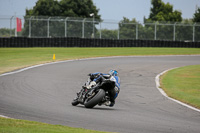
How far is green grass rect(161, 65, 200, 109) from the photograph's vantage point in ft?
38.7

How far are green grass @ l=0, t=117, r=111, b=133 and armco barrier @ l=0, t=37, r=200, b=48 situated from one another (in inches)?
1017

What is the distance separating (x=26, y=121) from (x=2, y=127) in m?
0.86

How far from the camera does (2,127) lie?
6445 millimetres

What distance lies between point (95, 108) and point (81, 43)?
2636 cm

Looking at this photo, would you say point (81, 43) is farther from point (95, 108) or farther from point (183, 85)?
point (95, 108)

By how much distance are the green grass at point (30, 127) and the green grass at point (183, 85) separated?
5018mm

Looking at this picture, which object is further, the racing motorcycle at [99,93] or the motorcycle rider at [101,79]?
the motorcycle rider at [101,79]

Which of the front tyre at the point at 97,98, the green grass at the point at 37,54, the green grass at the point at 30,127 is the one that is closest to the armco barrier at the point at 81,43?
the green grass at the point at 37,54

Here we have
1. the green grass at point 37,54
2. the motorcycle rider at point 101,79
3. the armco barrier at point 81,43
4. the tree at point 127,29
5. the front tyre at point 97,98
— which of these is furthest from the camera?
the tree at point 127,29

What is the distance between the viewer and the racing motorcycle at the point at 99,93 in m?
9.18

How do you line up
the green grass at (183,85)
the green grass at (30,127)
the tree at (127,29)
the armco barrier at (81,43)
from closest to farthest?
1. the green grass at (30,127)
2. the green grass at (183,85)
3. the armco barrier at (81,43)
4. the tree at (127,29)

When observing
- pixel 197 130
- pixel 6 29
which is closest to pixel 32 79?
pixel 197 130

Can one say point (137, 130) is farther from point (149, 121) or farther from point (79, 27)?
point (79, 27)

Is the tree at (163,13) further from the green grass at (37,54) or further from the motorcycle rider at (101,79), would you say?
the motorcycle rider at (101,79)
